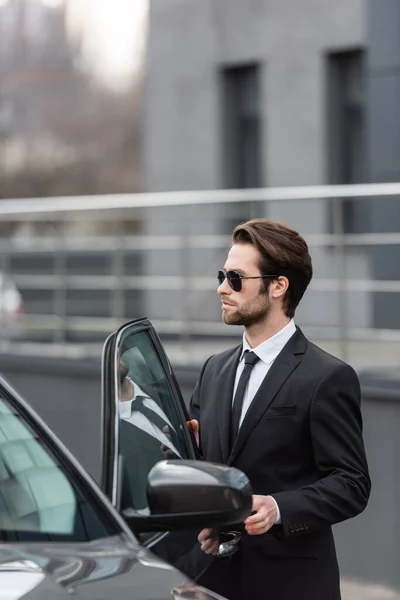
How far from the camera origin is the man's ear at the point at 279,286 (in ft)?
10.9

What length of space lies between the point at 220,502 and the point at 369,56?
22.6ft

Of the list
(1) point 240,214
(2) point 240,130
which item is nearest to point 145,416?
(1) point 240,214

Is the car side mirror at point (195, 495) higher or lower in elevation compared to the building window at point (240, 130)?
lower

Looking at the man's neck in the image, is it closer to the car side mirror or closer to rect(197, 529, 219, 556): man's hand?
rect(197, 529, 219, 556): man's hand

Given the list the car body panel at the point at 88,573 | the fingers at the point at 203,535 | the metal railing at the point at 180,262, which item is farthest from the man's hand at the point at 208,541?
the metal railing at the point at 180,262

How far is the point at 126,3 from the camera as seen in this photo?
28562mm

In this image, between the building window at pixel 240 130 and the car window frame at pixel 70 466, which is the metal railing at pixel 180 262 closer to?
the building window at pixel 240 130

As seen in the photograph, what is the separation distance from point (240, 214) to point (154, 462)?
10.0 m

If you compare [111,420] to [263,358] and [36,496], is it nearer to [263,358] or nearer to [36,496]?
[36,496]

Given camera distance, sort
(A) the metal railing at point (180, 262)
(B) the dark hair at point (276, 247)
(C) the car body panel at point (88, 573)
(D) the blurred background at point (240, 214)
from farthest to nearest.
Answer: (A) the metal railing at point (180, 262)
(D) the blurred background at point (240, 214)
(B) the dark hair at point (276, 247)
(C) the car body panel at point (88, 573)

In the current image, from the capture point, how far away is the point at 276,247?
3.29m

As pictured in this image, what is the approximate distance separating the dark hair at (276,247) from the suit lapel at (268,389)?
7.1 inches

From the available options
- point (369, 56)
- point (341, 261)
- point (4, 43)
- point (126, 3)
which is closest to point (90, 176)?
point (4, 43)

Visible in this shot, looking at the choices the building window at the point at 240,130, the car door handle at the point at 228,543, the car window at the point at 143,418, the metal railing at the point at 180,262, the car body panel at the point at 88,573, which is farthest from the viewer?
the building window at the point at 240,130
